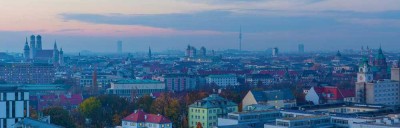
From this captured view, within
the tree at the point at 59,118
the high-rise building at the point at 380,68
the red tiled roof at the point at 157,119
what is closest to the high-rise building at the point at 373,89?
the high-rise building at the point at 380,68

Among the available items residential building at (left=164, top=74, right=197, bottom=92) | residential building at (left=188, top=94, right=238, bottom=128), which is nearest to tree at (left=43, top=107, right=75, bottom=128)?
residential building at (left=188, top=94, right=238, bottom=128)

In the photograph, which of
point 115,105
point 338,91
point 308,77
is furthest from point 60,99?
point 308,77

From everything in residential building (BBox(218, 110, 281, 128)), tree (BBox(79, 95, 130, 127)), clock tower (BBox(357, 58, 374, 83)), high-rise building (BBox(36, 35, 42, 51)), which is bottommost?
tree (BBox(79, 95, 130, 127))

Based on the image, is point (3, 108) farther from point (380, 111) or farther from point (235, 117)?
point (380, 111)

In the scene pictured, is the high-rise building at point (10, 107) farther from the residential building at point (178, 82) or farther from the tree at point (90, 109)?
the residential building at point (178, 82)

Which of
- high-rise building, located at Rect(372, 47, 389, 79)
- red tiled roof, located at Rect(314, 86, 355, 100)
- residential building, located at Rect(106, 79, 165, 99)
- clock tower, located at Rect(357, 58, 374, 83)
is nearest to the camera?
clock tower, located at Rect(357, 58, 374, 83)

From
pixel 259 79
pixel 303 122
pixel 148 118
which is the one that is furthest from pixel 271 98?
pixel 259 79

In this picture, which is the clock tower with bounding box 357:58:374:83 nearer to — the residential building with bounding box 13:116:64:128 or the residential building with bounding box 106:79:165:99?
the residential building with bounding box 106:79:165:99

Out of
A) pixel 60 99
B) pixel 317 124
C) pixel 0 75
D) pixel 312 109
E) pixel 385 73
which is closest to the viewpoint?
pixel 317 124
